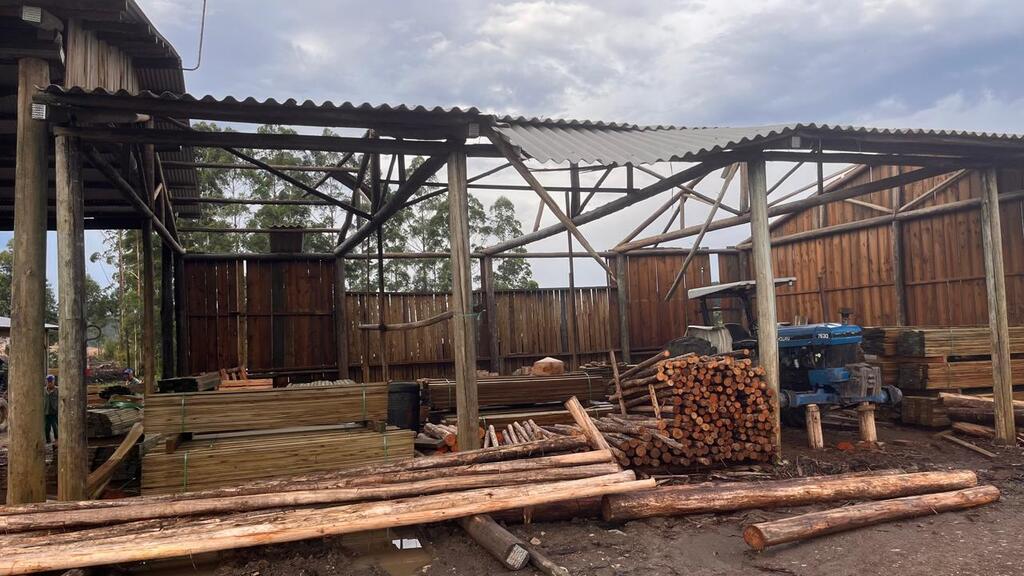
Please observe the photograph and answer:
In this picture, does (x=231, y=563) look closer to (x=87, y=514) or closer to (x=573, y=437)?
(x=87, y=514)

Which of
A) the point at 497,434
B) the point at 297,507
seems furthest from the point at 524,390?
the point at 297,507

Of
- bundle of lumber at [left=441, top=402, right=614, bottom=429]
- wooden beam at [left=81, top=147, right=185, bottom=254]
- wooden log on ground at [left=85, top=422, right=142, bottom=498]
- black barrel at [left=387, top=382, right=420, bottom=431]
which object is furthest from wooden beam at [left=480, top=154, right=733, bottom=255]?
wooden log on ground at [left=85, top=422, right=142, bottom=498]

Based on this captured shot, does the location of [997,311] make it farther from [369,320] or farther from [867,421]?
[369,320]

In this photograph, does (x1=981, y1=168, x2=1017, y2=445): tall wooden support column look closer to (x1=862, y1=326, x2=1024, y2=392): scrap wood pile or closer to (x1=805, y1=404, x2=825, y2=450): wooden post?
(x1=862, y1=326, x2=1024, y2=392): scrap wood pile

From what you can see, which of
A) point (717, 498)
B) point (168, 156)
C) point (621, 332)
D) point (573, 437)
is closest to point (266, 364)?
point (168, 156)

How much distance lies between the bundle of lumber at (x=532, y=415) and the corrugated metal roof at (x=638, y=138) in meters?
3.61

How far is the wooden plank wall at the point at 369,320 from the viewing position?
13438 mm

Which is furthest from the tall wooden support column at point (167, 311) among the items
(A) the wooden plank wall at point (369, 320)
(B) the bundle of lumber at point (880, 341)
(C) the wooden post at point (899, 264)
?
(C) the wooden post at point (899, 264)

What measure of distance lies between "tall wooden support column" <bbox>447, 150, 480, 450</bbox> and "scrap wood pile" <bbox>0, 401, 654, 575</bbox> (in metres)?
0.65

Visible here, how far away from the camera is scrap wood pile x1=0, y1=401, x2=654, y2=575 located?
4461mm

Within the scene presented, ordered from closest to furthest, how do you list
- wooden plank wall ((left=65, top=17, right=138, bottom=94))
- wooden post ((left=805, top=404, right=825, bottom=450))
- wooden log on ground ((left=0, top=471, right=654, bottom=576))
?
wooden log on ground ((left=0, top=471, right=654, bottom=576))
wooden plank wall ((left=65, top=17, right=138, bottom=94))
wooden post ((left=805, top=404, right=825, bottom=450))

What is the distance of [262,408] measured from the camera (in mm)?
6773

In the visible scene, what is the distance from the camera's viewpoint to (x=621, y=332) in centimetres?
1562

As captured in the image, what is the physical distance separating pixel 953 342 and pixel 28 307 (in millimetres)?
11653
